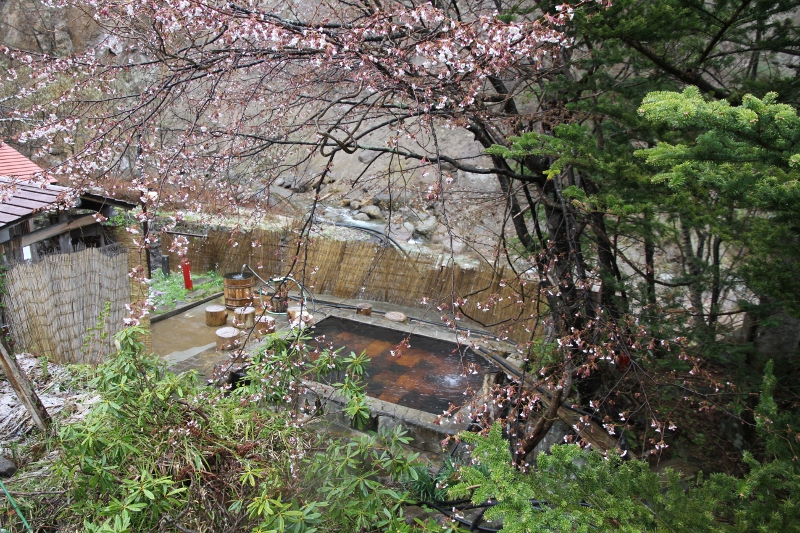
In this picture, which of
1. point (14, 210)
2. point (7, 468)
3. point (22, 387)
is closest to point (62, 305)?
point (14, 210)

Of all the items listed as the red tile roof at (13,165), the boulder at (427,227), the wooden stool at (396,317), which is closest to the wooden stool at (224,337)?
the wooden stool at (396,317)

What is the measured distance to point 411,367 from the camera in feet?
23.7

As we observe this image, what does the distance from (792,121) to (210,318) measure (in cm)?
865

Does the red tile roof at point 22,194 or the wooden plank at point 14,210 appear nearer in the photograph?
the red tile roof at point 22,194

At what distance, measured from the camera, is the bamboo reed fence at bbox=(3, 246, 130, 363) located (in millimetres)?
5566

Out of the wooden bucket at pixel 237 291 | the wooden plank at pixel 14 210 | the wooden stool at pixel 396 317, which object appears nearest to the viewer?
the wooden plank at pixel 14 210

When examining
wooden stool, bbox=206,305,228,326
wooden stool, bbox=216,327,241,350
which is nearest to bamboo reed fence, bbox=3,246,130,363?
wooden stool, bbox=216,327,241,350

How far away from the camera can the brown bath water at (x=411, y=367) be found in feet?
21.0

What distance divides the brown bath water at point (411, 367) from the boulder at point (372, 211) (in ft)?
21.9

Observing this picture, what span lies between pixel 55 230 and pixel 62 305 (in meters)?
3.11

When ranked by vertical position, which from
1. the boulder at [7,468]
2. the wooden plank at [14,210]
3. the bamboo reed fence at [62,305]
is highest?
the wooden plank at [14,210]

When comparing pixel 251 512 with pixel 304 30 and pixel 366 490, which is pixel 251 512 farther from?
pixel 304 30

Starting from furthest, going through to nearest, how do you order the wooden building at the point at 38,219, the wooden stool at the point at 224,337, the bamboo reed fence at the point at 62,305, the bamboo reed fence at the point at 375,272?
the bamboo reed fence at the point at 375,272, the wooden stool at the point at 224,337, the wooden building at the point at 38,219, the bamboo reed fence at the point at 62,305

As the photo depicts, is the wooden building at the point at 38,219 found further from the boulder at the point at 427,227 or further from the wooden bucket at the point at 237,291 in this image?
the boulder at the point at 427,227
